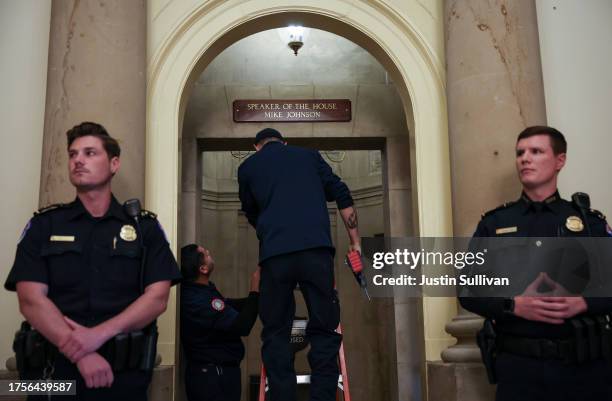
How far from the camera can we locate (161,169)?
17.3 ft

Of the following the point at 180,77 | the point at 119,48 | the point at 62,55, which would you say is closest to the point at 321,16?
the point at 180,77

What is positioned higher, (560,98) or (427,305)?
(560,98)

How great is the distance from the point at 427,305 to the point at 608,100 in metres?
2.06

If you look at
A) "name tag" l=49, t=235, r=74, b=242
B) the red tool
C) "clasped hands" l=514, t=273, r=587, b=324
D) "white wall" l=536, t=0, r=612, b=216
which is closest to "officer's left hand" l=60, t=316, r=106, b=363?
"name tag" l=49, t=235, r=74, b=242

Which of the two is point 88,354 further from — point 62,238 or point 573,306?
point 573,306

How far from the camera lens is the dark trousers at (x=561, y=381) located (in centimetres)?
338

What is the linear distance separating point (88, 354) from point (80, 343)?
60 mm

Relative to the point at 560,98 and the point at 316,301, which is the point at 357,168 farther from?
the point at 316,301

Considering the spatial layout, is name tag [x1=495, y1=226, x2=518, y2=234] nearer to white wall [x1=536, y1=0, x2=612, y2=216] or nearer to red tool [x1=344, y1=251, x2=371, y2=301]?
red tool [x1=344, y1=251, x2=371, y2=301]

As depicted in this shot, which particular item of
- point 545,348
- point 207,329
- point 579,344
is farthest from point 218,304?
point 579,344

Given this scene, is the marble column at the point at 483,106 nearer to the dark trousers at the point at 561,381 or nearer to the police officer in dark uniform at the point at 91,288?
the dark trousers at the point at 561,381

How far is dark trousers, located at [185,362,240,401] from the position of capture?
16.7 ft

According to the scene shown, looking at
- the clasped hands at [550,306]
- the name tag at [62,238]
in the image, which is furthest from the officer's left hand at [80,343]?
the clasped hands at [550,306]

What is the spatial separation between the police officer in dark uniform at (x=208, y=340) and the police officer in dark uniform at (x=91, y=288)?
5.48ft
